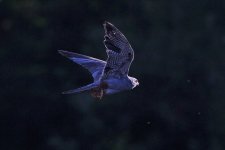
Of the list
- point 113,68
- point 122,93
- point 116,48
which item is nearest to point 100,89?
point 113,68

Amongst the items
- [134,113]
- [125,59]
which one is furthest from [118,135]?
[125,59]

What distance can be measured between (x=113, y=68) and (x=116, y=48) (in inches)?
7.7

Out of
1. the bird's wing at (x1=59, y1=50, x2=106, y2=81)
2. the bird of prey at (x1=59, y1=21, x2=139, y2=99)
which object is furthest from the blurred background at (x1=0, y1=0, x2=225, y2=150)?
the bird of prey at (x1=59, y1=21, x2=139, y2=99)

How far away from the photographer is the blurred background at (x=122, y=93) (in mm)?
13836

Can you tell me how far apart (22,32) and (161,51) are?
217 centimetres

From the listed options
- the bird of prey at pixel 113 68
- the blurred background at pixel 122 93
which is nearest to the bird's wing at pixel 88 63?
the bird of prey at pixel 113 68

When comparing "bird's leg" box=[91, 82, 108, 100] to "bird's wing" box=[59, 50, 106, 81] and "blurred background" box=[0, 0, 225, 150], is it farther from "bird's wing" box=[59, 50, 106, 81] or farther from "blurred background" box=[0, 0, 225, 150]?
"blurred background" box=[0, 0, 225, 150]

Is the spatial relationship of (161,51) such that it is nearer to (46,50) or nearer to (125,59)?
(46,50)

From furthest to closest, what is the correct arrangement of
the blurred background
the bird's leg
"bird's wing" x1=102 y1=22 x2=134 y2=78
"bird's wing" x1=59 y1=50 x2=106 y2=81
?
1. the blurred background
2. "bird's wing" x1=59 y1=50 x2=106 y2=81
3. the bird's leg
4. "bird's wing" x1=102 y1=22 x2=134 y2=78

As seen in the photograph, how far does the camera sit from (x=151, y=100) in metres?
14.0

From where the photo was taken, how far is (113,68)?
7.25 m

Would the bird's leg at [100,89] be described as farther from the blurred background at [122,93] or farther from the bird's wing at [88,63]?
the blurred background at [122,93]

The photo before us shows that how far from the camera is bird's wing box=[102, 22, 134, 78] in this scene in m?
7.03

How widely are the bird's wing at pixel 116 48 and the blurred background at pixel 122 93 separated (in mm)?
6137
